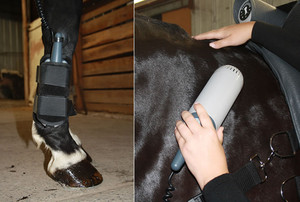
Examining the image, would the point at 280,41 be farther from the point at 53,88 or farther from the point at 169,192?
the point at 53,88

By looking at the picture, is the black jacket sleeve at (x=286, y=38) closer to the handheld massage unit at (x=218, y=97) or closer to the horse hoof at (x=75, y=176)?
the handheld massage unit at (x=218, y=97)

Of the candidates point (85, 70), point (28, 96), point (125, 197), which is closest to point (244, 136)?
point (125, 197)

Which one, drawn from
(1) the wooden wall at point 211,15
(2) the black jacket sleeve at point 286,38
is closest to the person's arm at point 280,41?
(2) the black jacket sleeve at point 286,38

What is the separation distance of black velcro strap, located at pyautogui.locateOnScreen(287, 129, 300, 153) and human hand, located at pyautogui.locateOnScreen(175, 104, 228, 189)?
23 centimetres

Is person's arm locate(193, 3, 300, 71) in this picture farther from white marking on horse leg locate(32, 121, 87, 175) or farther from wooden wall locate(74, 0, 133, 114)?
wooden wall locate(74, 0, 133, 114)

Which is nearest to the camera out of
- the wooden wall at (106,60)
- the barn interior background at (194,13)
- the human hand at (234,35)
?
the human hand at (234,35)

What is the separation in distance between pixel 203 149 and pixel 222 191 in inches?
3.2

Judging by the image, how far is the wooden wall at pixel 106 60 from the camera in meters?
3.61

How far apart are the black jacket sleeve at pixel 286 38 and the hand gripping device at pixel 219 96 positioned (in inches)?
5.5

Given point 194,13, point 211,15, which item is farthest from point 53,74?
point 194,13

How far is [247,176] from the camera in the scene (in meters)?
0.60

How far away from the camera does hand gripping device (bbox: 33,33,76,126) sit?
0.81 meters

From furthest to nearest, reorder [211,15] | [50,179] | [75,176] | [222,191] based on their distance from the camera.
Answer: [211,15]
[50,179]
[75,176]
[222,191]

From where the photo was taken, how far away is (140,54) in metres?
0.65
